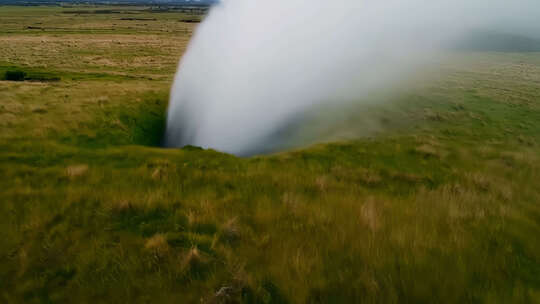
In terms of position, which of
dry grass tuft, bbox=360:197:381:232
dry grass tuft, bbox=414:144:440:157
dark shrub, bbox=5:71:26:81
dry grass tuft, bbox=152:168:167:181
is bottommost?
dry grass tuft, bbox=152:168:167:181

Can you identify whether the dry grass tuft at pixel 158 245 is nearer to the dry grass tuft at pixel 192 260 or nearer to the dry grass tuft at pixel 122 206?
the dry grass tuft at pixel 192 260

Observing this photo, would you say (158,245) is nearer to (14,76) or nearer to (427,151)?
(427,151)

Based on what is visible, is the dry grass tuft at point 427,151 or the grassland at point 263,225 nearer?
the grassland at point 263,225

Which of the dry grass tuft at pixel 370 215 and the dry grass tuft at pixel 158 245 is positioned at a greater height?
the dry grass tuft at pixel 370 215

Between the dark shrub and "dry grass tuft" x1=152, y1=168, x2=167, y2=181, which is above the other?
the dark shrub

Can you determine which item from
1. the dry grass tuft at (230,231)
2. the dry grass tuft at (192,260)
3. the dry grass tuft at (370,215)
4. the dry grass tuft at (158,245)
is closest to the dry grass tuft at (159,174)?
the dry grass tuft at (158,245)

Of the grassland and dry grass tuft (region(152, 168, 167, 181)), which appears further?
dry grass tuft (region(152, 168, 167, 181))

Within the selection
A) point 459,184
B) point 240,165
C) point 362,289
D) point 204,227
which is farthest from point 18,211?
point 459,184

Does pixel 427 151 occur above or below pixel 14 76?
below

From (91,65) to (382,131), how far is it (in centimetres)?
4387

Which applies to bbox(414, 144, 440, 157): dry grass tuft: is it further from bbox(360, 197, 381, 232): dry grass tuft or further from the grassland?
bbox(360, 197, 381, 232): dry grass tuft

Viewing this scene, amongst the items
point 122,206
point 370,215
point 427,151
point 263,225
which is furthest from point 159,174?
point 427,151

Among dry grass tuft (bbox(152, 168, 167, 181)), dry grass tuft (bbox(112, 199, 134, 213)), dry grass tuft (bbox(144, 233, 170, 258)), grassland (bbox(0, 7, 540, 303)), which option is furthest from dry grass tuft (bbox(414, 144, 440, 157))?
dry grass tuft (bbox(112, 199, 134, 213))

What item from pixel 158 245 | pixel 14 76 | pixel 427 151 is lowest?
pixel 158 245
